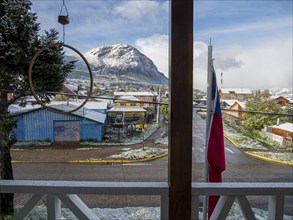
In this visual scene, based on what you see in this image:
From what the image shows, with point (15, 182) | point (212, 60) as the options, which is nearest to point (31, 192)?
point (15, 182)

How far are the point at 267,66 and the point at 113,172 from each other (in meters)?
1.38

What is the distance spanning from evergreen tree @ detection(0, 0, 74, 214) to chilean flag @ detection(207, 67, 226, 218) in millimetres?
1132

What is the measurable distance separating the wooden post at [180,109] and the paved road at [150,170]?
2.64 feet

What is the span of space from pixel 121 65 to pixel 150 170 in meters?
0.79

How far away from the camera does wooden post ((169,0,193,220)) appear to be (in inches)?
32.3

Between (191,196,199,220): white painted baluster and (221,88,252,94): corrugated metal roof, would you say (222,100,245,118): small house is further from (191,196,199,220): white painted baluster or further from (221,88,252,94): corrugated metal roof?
(191,196,199,220): white painted baluster

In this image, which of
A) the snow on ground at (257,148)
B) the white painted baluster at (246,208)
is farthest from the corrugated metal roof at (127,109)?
the white painted baluster at (246,208)

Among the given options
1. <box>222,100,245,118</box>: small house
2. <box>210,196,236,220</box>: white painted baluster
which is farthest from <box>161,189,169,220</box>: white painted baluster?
<box>222,100,245,118</box>: small house

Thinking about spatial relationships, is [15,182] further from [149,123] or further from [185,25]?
[149,123]

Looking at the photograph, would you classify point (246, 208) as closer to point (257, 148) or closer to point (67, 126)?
point (257, 148)

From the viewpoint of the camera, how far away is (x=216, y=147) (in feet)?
5.28

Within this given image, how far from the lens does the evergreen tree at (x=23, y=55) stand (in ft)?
6.22

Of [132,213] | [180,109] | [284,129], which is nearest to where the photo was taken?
[180,109]

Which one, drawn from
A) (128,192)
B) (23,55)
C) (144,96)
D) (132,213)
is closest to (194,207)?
(128,192)
